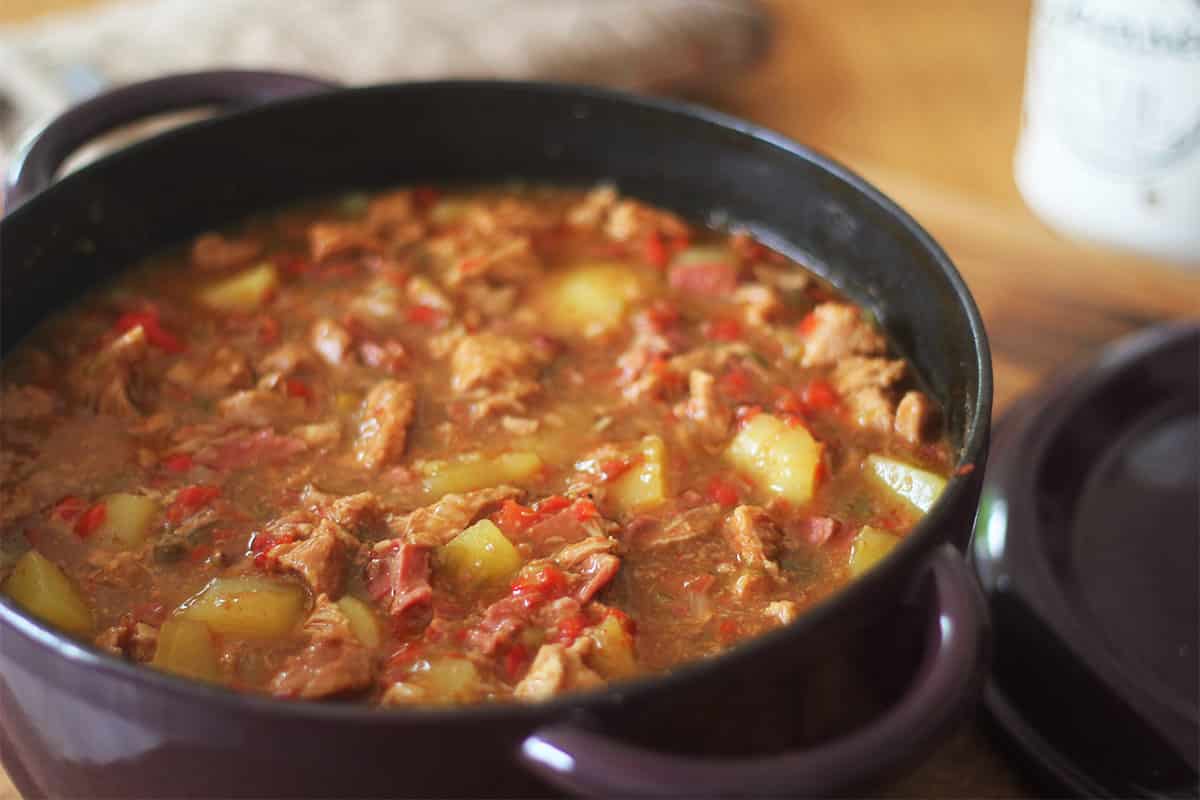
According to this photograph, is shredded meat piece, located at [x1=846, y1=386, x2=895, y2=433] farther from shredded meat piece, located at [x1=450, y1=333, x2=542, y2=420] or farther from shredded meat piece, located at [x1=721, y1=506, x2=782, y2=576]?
shredded meat piece, located at [x1=450, y1=333, x2=542, y2=420]

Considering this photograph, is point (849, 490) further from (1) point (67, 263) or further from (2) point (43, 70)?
(2) point (43, 70)

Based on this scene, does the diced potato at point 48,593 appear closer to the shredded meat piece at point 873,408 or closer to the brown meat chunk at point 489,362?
the brown meat chunk at point 489,362

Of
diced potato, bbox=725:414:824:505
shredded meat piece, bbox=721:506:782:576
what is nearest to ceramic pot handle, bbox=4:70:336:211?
diced potato, bbox=725:414:824:505

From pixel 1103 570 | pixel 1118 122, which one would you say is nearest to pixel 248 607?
pixel 1103 570

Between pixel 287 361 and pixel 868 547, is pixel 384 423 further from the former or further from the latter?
pixel 868 547

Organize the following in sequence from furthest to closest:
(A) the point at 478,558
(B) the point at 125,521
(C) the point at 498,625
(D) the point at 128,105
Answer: (D) the point at 128,105 < (B) the point at 125,521 < (A) the point at 478,558 < (C) the point at 498,625

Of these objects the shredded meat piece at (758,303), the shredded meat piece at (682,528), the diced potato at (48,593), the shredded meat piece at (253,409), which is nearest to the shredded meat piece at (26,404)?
the shredded meat piece at (253,409)
